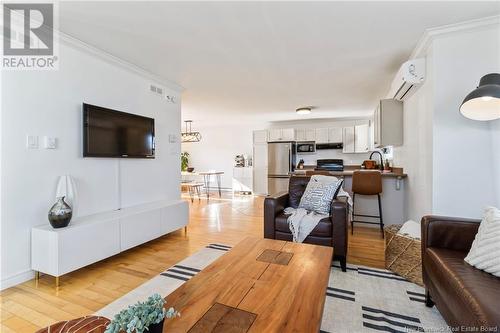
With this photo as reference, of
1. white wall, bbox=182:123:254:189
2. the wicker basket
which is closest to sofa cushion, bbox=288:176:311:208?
the wicker basket

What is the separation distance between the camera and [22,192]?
2076 millimetres

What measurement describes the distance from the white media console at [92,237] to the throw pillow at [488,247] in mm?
2894

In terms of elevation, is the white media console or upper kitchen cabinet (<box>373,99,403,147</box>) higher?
upper kitchen cabinet (<box>373,99,403,147</box>)

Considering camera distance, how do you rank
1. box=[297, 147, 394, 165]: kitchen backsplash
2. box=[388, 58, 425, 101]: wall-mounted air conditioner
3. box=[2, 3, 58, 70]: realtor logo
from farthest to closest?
box=[297, 147, 394, 165]: kitchen backsplash, box=[388, 58, 425, 101]: wall-mounted air conditioner, box=[2, 3, 58, 70]: realtor logo

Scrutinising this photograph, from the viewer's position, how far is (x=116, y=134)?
2812 mm

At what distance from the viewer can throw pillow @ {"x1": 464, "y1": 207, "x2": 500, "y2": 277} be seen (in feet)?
4.19

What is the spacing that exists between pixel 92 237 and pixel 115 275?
42 centimetres

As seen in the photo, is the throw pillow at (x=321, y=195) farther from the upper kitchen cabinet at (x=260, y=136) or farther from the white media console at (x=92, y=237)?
the upper kitchen cabinet at (x=260, y=136)

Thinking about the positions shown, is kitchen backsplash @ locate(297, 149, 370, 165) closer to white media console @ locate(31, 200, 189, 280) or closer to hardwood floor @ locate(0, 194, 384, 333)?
hardwood floor @ locate(0, 194, 384, 333)

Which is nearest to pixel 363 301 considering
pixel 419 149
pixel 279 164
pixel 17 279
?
pixel 419 149

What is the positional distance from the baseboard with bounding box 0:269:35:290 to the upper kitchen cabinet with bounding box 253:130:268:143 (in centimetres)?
587

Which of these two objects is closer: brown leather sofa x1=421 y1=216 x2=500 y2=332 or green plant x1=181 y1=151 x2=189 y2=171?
brown leather sofa x1=421 y1=216 x2=500 y2=332

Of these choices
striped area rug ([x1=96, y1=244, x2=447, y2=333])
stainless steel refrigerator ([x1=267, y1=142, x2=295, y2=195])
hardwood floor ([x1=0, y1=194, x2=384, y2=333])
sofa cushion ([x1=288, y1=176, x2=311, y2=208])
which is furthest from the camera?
stainless steel refrigerator ([x1=267, y1=142, x2=295, y2=195])

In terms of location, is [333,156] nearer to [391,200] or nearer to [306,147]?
[306,147]
